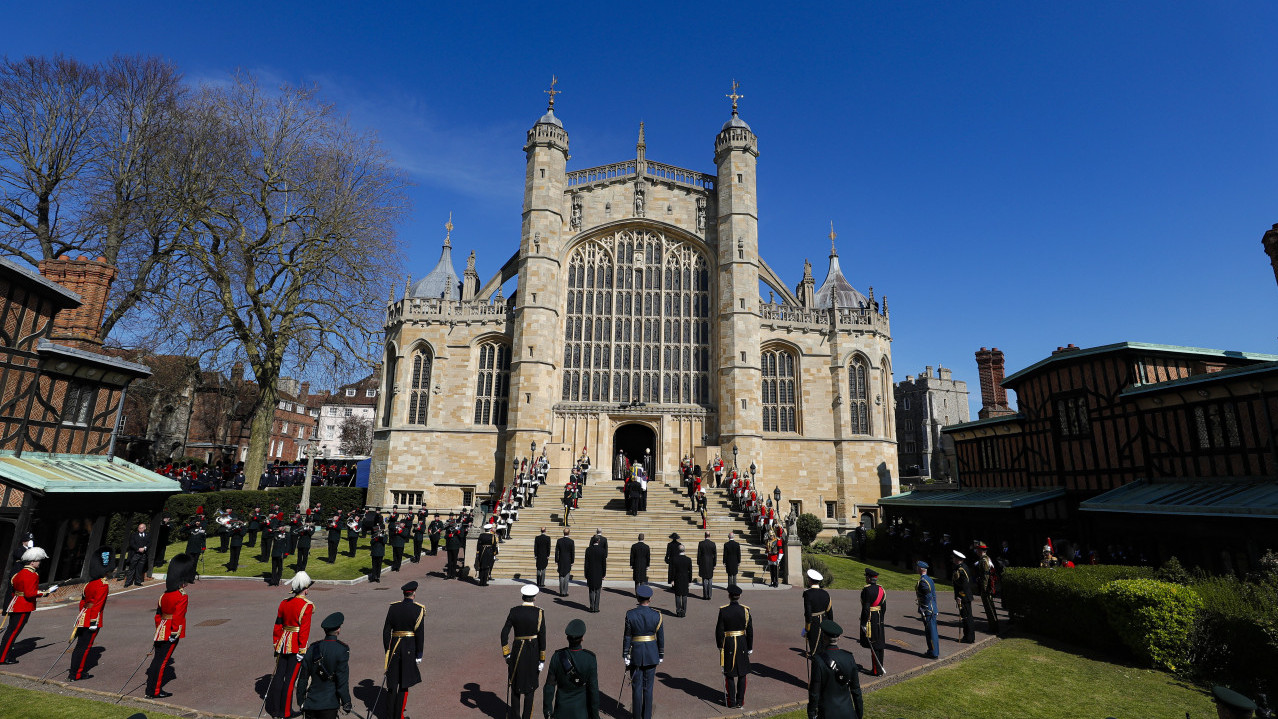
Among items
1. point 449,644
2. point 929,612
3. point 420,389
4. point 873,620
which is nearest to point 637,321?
point 420,389

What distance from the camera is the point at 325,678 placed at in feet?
20.8

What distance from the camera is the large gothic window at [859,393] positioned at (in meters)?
32.0

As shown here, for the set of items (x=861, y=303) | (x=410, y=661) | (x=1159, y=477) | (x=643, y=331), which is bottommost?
(x=410, y=661)

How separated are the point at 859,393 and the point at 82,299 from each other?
3126 cm

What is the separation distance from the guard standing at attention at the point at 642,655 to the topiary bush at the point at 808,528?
2361 centimetres

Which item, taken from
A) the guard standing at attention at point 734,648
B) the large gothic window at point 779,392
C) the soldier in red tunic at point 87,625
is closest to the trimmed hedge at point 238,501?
the soldier in red tunic at point 87,625

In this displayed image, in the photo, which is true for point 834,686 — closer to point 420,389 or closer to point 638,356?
point 638,356

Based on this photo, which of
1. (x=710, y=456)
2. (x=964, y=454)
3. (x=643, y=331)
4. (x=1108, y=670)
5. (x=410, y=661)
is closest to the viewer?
(x=410, y=661)

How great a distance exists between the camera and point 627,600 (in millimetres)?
14977

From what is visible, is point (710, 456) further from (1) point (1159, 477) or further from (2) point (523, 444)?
(1) point (1159, 477)

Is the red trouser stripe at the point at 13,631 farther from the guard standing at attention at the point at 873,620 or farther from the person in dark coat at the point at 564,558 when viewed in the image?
the guard standing at attention at the point at 873,620

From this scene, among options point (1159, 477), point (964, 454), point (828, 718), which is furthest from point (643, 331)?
point (828, 718)

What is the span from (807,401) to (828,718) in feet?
87.0

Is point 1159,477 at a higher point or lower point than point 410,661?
higher
